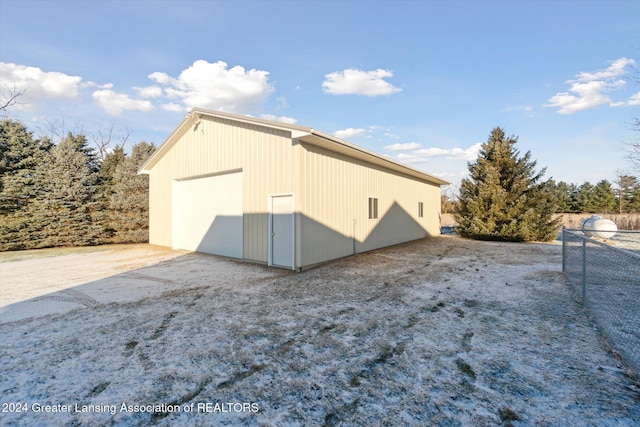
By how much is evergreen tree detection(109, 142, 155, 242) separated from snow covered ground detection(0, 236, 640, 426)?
8.35 m

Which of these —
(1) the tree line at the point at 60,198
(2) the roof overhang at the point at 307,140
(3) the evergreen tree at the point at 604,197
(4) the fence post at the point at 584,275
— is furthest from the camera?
(3) the evergreen tree at the point at 604,197

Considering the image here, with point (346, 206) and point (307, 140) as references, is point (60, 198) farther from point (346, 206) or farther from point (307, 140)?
point (346, 206)

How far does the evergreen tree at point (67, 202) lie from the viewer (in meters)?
12.0

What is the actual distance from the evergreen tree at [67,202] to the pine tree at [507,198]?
61.3 feet

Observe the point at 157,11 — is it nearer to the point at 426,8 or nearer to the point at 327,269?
the point at 426,8

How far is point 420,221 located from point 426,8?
30.3ft

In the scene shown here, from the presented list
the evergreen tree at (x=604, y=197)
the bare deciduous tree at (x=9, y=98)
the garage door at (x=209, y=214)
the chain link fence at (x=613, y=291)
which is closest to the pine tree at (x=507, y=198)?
the chain link fence at (x=613, y=291)

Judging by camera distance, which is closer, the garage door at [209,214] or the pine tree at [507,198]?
the garage door at [209,214]

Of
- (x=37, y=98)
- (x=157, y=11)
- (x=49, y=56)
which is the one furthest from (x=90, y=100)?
(x=157, y=11)

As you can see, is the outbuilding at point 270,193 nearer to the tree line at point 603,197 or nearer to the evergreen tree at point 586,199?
the tree line at point 603,197

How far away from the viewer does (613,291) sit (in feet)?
15.2

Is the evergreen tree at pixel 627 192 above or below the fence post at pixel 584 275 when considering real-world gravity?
above

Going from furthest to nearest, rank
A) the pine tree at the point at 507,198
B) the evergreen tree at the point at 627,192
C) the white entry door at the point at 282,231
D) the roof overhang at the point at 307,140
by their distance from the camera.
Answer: the evergreen tree at the point at 627,192, the pine tree at the point at 507,198, the white entry door at the point at 282,231, the roof overhang at the point at 307,140

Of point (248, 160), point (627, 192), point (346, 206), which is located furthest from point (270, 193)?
point (627, 192)
